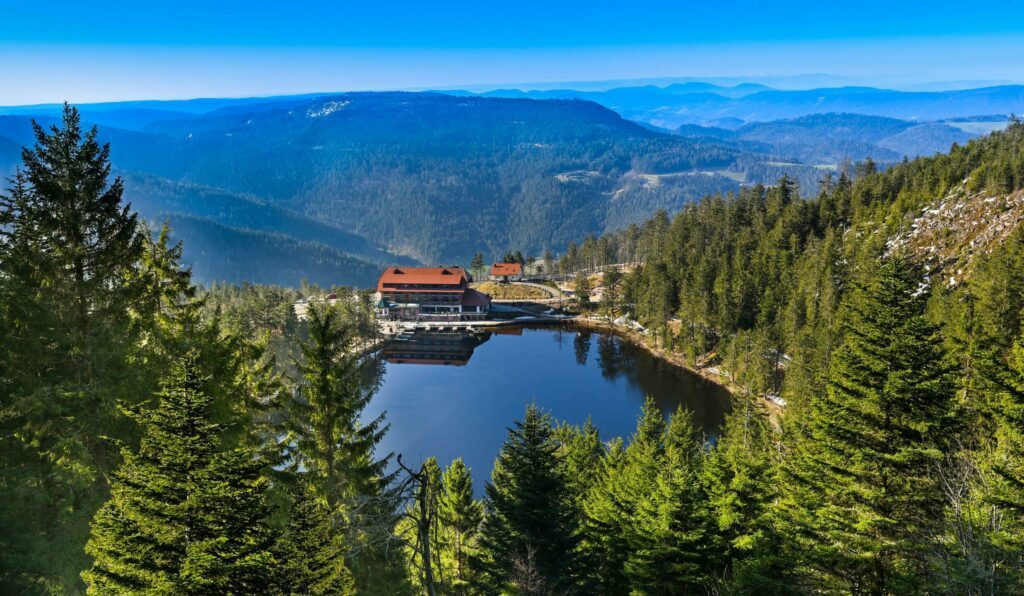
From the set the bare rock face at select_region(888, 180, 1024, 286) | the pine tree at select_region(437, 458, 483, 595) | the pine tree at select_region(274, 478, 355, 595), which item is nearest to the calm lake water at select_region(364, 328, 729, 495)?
the pine tree at select_region(437, 458, 483, 595)

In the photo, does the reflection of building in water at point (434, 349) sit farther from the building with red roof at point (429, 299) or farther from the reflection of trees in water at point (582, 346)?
the reflection of trees in water at point (582, 346)

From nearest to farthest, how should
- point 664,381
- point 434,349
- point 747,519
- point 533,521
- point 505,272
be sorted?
point 533,521 → point 747,519 → point 664,381 → point 434,349 → point 505,272

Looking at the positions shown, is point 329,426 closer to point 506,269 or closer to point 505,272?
point 505,272

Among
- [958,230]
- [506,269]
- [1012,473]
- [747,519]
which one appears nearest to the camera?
[1012,473]

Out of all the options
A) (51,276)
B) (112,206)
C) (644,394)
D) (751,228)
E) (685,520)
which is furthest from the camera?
(751,228)

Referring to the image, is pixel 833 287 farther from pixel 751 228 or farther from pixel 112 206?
pixel 112 206

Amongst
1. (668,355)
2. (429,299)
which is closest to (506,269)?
(429,299)

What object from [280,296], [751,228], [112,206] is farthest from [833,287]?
[280,296]
